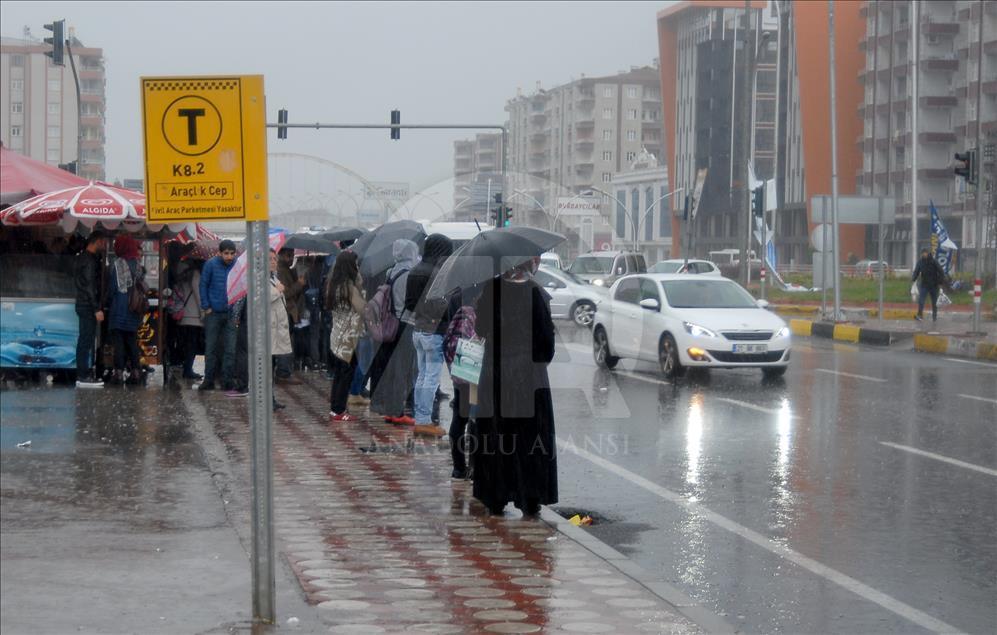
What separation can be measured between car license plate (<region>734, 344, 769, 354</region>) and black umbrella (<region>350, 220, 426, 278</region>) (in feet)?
16.9

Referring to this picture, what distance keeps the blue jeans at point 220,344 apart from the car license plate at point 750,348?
674 centimetres

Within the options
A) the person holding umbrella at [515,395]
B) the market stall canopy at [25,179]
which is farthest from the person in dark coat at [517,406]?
the market stall canopy at [25,179]

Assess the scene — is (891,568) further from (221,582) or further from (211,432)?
(211,432)

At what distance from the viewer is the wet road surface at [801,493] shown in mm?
6922

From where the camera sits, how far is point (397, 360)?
12.8 metres

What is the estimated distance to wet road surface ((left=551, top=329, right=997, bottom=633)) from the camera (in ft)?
22.7

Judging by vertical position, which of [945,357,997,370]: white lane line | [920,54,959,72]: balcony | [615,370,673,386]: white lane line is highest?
[920,54,959,72]: balcony

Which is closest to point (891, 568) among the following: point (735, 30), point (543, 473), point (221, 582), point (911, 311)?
point (543, 473)

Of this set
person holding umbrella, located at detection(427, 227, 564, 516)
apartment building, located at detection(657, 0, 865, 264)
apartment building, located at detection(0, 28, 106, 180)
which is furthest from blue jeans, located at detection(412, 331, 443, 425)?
apartment building, located at detection(0, 28, 106, 180)

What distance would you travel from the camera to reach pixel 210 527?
7398 millimetres

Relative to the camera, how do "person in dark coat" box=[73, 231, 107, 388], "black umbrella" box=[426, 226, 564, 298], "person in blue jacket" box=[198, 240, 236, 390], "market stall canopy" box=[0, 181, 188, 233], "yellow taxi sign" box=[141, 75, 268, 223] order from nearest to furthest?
"yellow taxi sign" box=[141, 75, 268, 223]
"black umbrella" box=[426, 226, 564, 298]
"market stall canopy" box=[0, 181, 188, 233]
"person in dark coat" box=[73, 231, 107, 388]
"person in blue jacket" box=[198, 240, 236, 390]

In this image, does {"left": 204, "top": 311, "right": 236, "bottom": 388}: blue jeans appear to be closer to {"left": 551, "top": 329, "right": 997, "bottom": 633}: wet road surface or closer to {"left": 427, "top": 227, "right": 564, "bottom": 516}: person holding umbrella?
{"left": 551, "top": 329, "right": 997, "bottom": 633}: wet road surface

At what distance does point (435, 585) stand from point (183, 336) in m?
11.3

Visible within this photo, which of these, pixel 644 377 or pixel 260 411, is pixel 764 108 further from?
pixel 260 411
